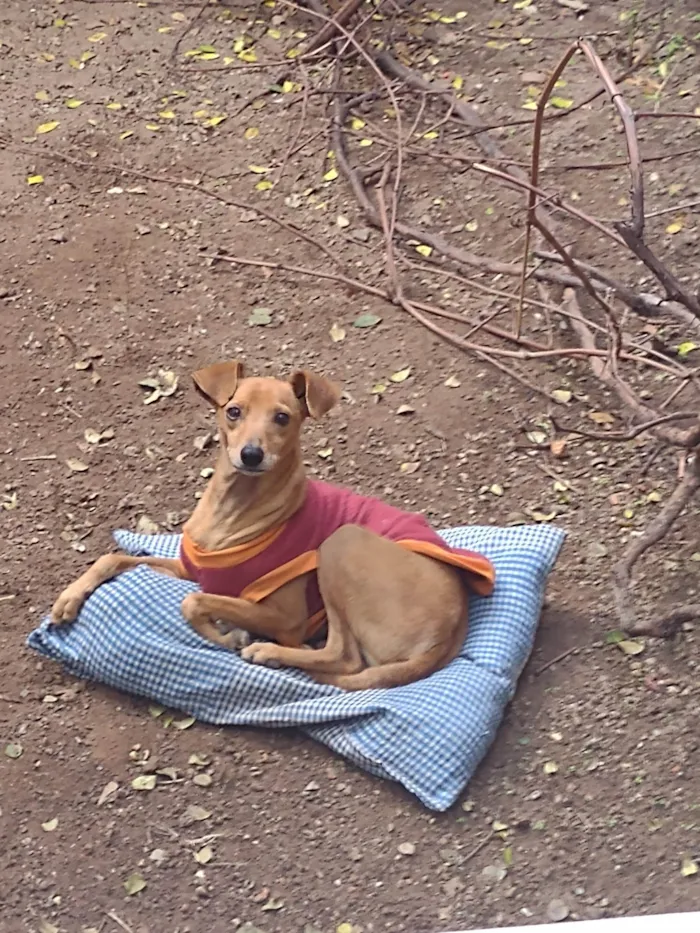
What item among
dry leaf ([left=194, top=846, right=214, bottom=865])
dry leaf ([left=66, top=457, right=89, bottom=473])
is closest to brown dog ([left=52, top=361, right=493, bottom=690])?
dry leaf ([left=194, top=846, right=214, bottom=865])

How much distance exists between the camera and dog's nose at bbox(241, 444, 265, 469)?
3.80 m

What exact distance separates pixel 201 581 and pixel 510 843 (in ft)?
4.36

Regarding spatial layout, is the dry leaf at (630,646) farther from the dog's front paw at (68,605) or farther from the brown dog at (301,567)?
the dog's front paw at (68,605)

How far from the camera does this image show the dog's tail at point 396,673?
381cm

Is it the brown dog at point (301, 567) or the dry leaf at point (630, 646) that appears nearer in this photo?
the brown dog at point (301, 567)

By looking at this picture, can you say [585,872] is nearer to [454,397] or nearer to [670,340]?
[454,397]

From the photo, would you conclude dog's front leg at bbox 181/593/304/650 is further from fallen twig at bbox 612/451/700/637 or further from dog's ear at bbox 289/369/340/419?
fallen twig at bbox 612/451/700/637

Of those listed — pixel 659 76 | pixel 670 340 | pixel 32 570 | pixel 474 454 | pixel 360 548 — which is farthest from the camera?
pixel 659 76

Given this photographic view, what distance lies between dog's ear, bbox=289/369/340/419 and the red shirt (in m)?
0.31

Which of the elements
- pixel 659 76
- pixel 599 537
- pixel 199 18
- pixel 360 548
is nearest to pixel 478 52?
pixel 659 76

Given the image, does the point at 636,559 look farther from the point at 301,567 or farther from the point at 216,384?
the point at 216,384

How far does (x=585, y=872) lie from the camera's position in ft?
11.3

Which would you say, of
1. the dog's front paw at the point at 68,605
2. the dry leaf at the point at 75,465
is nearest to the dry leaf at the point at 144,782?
the dog's front paw at the point at 68,605

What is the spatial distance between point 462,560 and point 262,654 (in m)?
0.73
